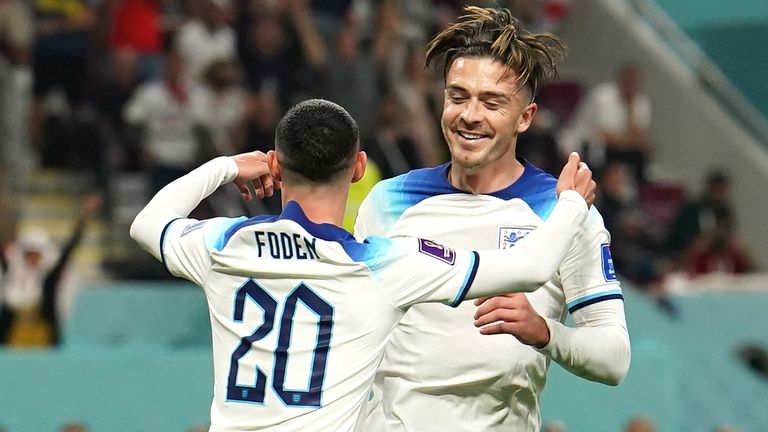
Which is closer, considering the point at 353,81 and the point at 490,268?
the point at 490,268

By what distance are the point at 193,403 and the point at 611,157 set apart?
4.95 m

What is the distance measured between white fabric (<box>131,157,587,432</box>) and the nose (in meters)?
0.50

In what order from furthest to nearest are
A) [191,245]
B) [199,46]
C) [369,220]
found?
[199,46], [369,220], [191,245]

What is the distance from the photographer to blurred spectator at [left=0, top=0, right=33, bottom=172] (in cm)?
1159

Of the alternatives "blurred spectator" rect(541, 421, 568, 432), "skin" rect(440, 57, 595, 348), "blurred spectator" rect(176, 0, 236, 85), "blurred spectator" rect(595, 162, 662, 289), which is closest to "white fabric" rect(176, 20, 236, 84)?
"blurred spectator" rect(176, 0, 236, 85)

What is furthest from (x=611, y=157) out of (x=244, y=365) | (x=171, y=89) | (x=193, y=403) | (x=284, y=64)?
(x=244, y=365)

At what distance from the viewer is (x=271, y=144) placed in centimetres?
1090

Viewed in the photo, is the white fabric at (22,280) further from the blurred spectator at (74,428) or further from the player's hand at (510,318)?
the player's hand at (510,318)

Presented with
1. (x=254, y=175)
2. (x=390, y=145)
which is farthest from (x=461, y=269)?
(x=390, y=145)

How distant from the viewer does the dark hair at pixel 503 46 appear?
4156 millimetres

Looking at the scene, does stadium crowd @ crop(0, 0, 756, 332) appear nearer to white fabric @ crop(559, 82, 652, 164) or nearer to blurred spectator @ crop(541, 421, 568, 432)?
white fabric @ crop(559, 82, 652, 164)

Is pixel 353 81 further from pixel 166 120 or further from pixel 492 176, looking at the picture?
pixel 492 176

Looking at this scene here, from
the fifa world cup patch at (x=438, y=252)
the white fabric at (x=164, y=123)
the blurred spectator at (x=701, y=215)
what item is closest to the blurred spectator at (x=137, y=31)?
the white fabric at (x=164, y=123)

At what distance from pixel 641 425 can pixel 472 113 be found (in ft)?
16.8
